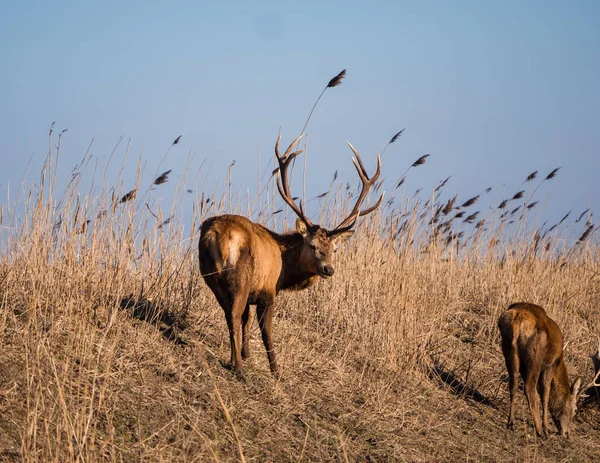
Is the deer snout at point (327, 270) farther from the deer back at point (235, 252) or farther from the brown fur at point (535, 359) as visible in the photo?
the brown fur at point (535, 359)

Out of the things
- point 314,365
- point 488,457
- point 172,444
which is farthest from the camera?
point 314,365

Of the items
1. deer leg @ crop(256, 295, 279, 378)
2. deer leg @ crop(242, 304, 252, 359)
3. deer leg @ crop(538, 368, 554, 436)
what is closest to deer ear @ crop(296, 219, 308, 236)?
deer leg @ crop(256, 295, 279, 378)

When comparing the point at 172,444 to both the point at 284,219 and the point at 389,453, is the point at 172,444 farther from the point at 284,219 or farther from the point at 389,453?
the point at 284,219

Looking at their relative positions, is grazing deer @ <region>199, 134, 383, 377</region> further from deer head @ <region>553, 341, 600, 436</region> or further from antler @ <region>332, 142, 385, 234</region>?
deer head @ <region>553, 341, 600, 436</region>

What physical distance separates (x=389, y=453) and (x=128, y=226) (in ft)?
9.93

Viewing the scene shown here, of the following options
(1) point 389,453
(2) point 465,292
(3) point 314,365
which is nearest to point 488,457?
(1) point 389,453

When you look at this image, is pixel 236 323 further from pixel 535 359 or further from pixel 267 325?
pixel 535 359

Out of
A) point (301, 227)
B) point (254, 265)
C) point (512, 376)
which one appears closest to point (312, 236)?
point (301, 227)

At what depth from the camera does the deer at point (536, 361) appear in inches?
282

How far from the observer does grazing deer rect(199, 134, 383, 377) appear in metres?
5.89

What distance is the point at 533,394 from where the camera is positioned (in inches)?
284

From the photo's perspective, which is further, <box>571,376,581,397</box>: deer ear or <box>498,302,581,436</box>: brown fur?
<box>571,376,581,397</box>: deer ear

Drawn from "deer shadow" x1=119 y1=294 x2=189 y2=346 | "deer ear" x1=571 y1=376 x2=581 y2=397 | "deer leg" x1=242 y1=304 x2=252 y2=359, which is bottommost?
"deer shadow" x1=119 y1=294 x2=189 y2=346

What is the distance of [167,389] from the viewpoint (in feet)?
17.5
